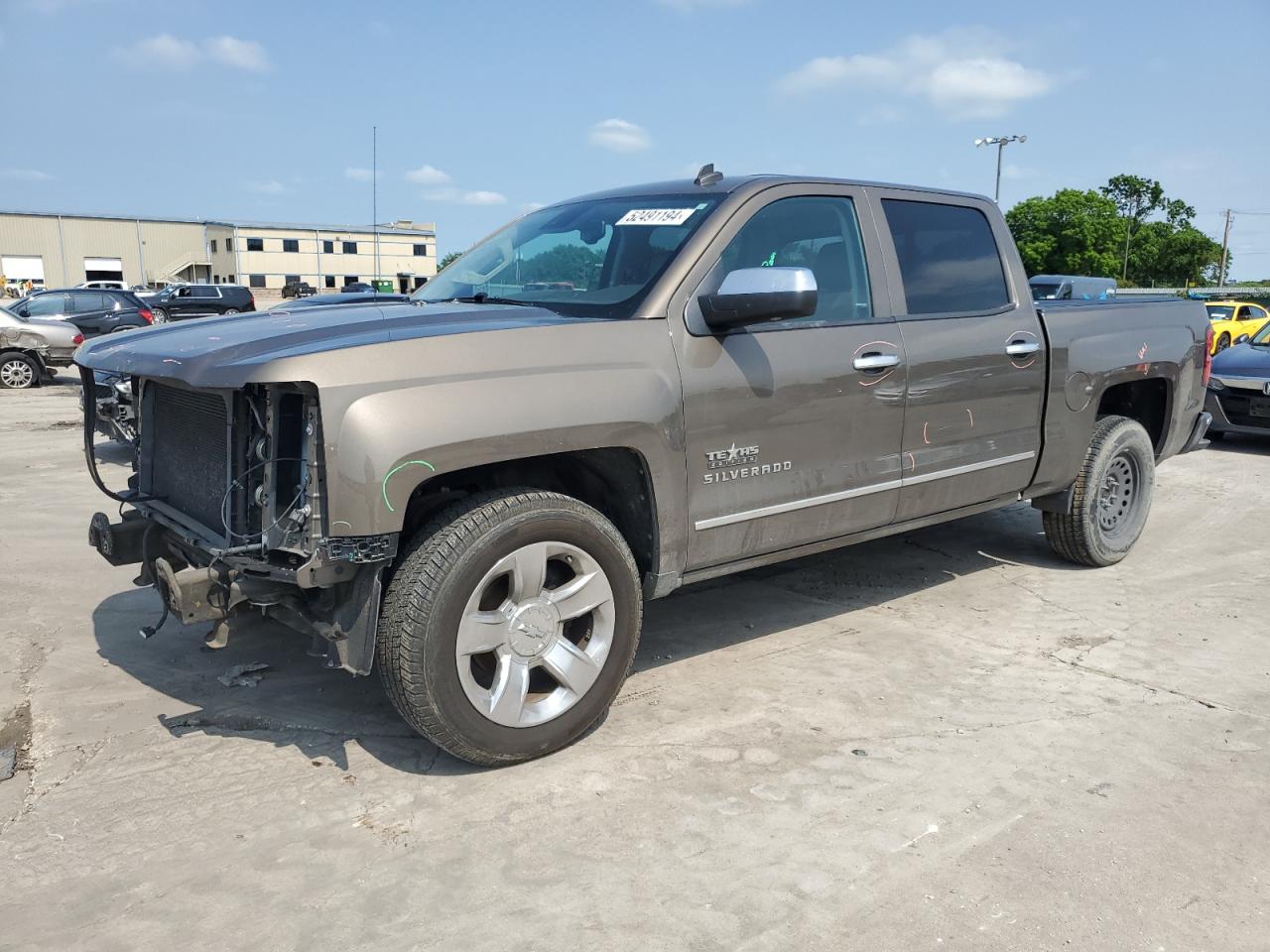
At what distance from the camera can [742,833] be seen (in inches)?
112

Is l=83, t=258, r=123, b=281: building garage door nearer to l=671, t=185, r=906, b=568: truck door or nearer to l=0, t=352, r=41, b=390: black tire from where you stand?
l=0, t=352, r=41, b=390: black tire

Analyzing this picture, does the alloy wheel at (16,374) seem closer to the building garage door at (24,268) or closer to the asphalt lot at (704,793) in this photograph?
the asphalt lot at (704,793)

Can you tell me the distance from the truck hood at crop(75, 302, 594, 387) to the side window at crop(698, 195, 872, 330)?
83 cm

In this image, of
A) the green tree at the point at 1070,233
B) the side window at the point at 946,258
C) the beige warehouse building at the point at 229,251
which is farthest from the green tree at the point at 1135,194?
the side window at the point at 946,258

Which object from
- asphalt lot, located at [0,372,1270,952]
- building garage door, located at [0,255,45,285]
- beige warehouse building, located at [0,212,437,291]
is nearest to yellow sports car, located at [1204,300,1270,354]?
asphalt lot, located at [0,372,1270,952]

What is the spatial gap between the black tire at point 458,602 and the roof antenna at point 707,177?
156 cm

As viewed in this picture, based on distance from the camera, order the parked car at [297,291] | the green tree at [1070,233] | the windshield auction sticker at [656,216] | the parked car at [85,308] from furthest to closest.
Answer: the green tree at [1070,233] < the parked car at [297,291] < the parked car at [85,308] < the windshield auction sticker at [656,216]

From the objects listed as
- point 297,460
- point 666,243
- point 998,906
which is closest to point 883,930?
point 998,906

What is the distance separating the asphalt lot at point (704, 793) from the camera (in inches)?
97.0

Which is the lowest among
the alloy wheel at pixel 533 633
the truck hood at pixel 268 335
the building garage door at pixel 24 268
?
A: the alloy wheel at pixel 533 633

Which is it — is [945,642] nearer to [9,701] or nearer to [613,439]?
[613,439]

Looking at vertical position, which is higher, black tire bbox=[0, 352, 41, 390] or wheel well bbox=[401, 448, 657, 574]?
wheel well bbox=[401, 448, 657, 574]

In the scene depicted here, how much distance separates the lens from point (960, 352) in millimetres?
4352

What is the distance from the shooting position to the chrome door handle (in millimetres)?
3926
